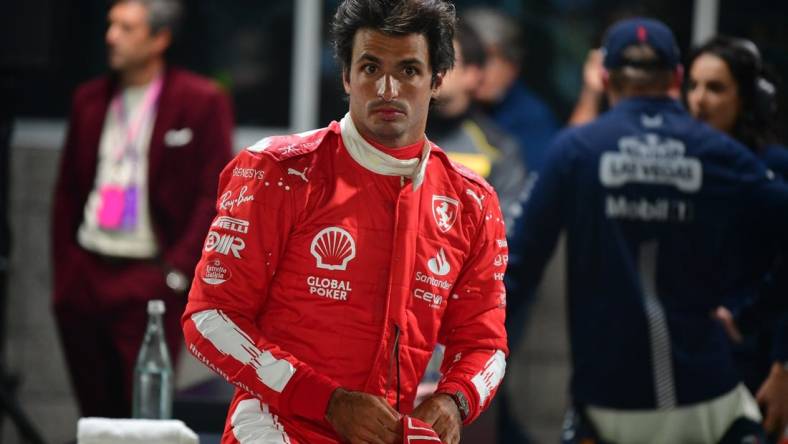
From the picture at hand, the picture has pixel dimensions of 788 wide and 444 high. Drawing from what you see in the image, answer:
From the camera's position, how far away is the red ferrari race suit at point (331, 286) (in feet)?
7.29

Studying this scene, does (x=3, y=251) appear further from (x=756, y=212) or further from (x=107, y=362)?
(x=756, y=212)

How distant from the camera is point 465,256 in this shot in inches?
95.0

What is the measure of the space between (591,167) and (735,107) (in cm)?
81

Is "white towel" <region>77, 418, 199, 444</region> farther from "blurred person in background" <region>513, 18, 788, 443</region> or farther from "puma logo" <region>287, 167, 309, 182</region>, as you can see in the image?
"blurred person in background" <region>513, 18, 788, 443</region>

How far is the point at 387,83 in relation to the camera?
7.60ft

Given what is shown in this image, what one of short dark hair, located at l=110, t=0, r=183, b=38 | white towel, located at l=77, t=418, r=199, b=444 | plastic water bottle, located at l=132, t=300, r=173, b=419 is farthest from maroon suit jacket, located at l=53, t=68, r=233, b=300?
white towel, located at l=77, t=418, r=199, b=444

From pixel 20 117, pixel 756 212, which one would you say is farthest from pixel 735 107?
pixel 20 117

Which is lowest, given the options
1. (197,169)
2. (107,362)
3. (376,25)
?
(107,362)

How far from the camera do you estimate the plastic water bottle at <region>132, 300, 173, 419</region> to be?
3248 millimetres

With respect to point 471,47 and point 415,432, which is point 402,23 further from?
point 471,47

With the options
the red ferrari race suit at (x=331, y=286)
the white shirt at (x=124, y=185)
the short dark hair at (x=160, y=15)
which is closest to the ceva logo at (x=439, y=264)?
the red ferrari race suit at (x=331, y=286)

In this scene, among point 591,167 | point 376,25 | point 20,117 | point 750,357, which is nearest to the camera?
point 376,25

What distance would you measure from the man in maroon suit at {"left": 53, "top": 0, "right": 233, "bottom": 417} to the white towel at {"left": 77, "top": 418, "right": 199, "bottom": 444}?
7.44ft

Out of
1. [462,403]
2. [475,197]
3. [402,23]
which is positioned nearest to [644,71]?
[475,197]
